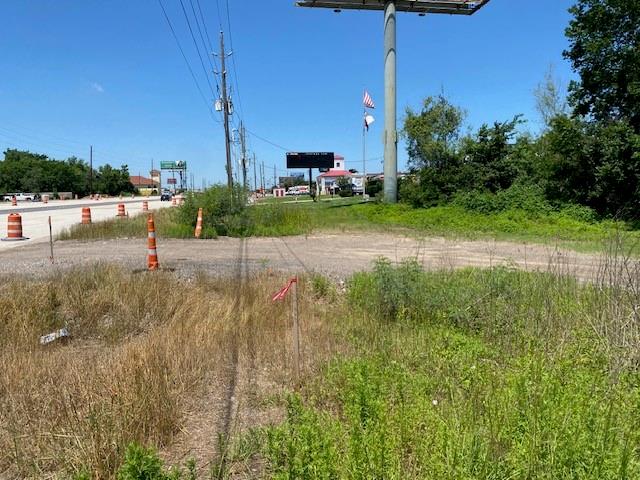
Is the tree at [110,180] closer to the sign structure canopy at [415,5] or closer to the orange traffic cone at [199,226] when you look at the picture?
the sign structure canopy at [415,5]

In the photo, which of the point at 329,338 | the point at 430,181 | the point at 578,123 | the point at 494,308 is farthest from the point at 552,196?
the point at 329,338

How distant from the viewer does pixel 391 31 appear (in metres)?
27.6

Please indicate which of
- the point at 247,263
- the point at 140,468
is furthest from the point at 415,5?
the point at 140,468

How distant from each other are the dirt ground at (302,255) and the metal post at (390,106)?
454 inches

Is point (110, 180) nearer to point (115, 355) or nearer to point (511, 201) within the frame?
point (511, 201)

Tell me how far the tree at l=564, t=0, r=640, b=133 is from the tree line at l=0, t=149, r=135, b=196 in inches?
4087

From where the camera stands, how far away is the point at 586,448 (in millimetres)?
2562

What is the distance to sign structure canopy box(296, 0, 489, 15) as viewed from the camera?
28.1m

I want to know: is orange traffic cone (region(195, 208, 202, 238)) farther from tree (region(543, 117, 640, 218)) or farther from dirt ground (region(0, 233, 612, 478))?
tree (region(543, 117, 640, 218))

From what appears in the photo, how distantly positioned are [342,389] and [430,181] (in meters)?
23.6

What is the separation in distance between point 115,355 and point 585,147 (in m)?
20.7

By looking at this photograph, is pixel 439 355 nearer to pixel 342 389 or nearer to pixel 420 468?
pixel 342 389

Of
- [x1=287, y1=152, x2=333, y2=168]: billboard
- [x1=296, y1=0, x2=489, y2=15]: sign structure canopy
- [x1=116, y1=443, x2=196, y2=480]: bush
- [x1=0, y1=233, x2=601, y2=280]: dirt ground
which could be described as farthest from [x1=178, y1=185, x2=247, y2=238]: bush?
[x1=287, y1=152, x2=333, y2=168]: billboard

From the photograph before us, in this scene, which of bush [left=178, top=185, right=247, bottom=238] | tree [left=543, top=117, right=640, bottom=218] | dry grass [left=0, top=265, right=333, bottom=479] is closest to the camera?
dry grass [left=0, top=265, right=333, bottom=479]
